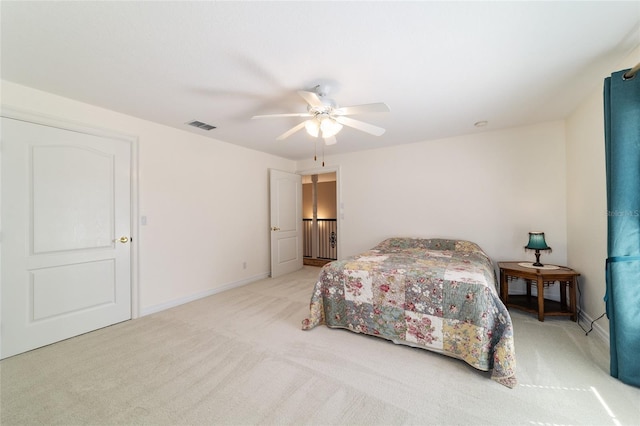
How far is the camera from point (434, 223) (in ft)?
13.2

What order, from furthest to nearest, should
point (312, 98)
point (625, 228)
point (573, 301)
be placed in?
1. point (573, 301)
2. point (312, 98)
3. point (625, 228)

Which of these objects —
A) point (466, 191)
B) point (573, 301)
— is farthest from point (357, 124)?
point (573, 301)

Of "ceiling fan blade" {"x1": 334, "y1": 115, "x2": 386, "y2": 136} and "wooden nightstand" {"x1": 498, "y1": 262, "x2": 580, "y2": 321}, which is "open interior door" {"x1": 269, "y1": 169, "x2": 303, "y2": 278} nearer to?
"ceiling fan blade" {"x1": 334, "y1": 115, "x2": 386, "y2": 136}

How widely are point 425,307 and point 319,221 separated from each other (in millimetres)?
4594

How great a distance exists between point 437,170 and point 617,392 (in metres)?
2.99

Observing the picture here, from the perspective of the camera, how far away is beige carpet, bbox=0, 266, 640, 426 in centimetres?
150

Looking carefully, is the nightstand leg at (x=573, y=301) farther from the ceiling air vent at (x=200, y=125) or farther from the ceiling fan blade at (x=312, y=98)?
the ceiling air vent at (x=200, y=125)

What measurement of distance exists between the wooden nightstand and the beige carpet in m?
0.17

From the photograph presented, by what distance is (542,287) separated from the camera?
8.81 feet

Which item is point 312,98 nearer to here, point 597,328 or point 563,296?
point 597,328

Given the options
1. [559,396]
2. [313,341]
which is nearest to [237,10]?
[313,341]

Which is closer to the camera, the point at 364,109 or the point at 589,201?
the point at 364,109

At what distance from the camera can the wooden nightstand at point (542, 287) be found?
8.68ft

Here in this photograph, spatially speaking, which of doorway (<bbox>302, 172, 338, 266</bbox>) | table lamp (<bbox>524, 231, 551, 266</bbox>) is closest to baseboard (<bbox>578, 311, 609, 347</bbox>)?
table lamp (<bbox>524, 231, 551, 266</bbox>)
